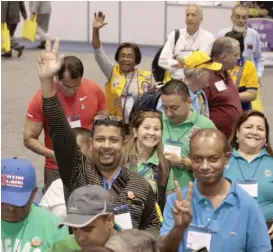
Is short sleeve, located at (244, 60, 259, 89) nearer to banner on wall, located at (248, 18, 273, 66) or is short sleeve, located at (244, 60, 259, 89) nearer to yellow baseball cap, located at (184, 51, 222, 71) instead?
yellow baseball cap, located at (184, 51, 222, 71)

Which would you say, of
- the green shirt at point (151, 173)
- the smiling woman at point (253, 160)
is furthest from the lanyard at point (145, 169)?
the smiling woman at point (253, 160)

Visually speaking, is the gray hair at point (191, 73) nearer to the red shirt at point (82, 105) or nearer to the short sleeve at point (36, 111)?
the red shirt at point (82, 105)

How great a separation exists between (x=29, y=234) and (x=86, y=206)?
66 centimetres

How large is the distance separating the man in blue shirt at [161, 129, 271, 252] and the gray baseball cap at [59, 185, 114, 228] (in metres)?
0.62

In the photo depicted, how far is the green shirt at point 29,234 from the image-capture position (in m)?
4.79

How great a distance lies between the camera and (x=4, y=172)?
490 cm

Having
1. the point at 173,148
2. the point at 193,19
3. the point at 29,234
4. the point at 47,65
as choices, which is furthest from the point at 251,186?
the point at 193,19

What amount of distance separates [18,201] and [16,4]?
13.8 m

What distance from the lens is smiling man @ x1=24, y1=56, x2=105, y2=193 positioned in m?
7.25

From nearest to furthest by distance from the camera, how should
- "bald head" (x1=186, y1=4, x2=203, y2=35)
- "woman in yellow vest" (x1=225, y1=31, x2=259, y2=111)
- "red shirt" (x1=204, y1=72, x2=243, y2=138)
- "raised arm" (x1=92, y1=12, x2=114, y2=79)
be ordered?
"red shirt" (x1=204, y1=72, x2=243, y2=138) → "raised arm" (x1=92, y1=12, x2=114, y2=79) → "woman in yellow vest" (x1=225, y1=31, x2=259, y2=111) → "bald head" (x1=186, y1=4, x2=203, y2=35)

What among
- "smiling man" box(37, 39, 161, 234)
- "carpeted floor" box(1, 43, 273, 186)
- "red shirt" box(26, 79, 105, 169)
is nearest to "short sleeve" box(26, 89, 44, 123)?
"red shirt" box(26, 79, 105, 169)

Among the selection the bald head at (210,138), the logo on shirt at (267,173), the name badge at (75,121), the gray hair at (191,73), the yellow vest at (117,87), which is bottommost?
the logo on shirt at (267,173)

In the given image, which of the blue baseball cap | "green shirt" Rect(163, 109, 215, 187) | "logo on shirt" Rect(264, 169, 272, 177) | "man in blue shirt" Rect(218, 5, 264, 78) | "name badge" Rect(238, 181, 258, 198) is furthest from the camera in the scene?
"man in blue shirt" Rect(218, 5, 264, 78)

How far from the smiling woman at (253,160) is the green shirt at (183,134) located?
1.22 feet
